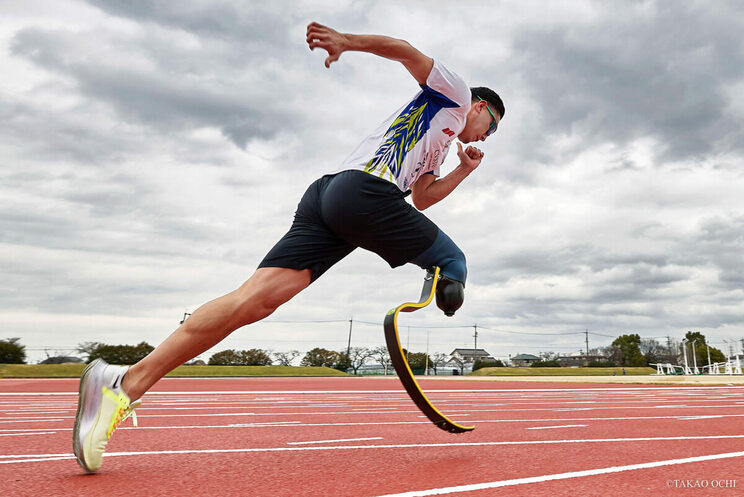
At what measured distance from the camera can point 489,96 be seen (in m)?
3.12

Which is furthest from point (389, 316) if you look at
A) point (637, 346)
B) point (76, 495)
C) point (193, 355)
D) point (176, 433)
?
point (637, 346)

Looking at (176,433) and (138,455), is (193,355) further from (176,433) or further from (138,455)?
(176,433)

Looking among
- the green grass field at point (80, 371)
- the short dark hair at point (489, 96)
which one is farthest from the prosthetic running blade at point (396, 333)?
the green grass field at point (80, 371)

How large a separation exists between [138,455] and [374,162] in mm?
1927

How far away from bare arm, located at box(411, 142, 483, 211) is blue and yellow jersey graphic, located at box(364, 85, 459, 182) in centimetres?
50

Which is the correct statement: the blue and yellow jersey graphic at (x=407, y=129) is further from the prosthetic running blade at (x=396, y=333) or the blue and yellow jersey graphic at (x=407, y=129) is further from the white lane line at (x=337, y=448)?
the white lane line at (x=337, y=448)

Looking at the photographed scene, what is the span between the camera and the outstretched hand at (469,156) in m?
3.36

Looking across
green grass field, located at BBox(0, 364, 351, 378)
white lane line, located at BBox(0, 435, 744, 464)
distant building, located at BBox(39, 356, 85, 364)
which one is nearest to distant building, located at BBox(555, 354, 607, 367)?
green grass field, located at BBox(0, 364, 351, 378)

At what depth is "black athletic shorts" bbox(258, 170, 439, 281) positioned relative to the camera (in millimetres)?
2574

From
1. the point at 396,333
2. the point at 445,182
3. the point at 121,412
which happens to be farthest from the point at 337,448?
the point at 445,182

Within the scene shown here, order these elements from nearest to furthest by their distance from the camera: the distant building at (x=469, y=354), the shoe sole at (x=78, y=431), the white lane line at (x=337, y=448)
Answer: the shoe sole at (x=78, y=431) → the white lane line at (x=337, y=448) → the distant building at (x=469, y=354)

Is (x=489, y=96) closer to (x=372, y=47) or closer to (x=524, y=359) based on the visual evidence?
(x=372, y=47)

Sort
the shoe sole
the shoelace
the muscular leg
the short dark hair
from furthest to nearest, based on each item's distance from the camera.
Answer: the short dark hair
the muscular leg
the shoelace
the shoe sole

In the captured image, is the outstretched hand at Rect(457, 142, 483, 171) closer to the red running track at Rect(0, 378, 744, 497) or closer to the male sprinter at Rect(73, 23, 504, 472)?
the male sprinter at Rect(73, 23, 504, 472)
